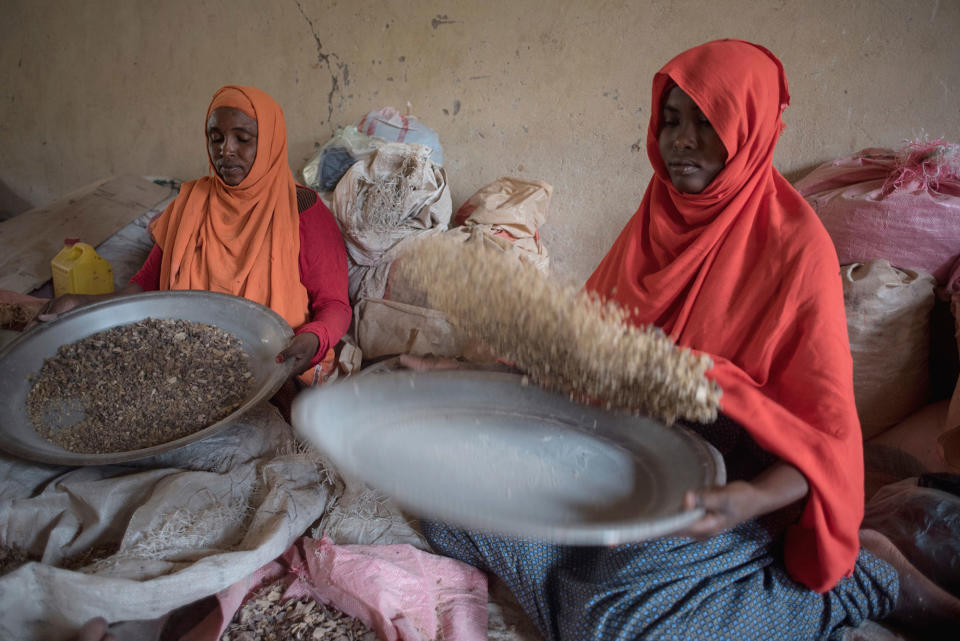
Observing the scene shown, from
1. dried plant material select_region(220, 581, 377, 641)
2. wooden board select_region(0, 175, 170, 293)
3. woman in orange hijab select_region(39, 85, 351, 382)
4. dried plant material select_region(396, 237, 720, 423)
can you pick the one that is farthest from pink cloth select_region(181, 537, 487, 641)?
wooden board select_region(0, 175, 170, 293)

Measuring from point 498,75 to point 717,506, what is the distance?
8.10ft

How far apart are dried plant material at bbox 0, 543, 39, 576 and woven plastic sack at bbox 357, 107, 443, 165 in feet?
6.97

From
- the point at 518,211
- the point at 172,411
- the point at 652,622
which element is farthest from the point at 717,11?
the point at 172,411

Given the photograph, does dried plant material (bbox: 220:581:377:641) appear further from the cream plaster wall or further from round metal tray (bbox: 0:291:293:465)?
the cream plaster wall

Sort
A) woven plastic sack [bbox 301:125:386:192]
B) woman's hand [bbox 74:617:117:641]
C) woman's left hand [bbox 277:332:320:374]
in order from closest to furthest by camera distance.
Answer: woman's hand [bbox 74:617:117:641] < woman's left hand [bbox 277:332:320:374] < woven plastic sack [bbox 301:125:386:192]

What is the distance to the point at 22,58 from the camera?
464 cm

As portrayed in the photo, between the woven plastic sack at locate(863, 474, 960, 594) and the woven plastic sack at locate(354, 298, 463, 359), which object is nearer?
the woven plastic sack at locate(863, 474, 960, 594)

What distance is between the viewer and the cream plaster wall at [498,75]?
2225 millimetres

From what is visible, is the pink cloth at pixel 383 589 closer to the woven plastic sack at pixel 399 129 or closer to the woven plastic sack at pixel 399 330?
the woven plastic sack at pixel 399 330

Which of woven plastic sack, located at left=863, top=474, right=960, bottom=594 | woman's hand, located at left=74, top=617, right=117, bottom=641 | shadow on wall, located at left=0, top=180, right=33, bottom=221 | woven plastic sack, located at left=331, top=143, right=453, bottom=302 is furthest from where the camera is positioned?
shadow on wall, located at left=0, top=180, right=33, bottom=221

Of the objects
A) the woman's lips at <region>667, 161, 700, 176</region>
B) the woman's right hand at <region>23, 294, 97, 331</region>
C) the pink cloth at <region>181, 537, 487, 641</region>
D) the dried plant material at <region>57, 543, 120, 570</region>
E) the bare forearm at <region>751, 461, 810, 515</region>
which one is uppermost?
the woman's lips at <region>667, 161, 700, 176</region>

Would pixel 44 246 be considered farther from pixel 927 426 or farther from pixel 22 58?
pixel 927 426

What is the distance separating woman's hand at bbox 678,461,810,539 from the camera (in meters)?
0.91

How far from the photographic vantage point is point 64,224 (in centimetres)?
303
